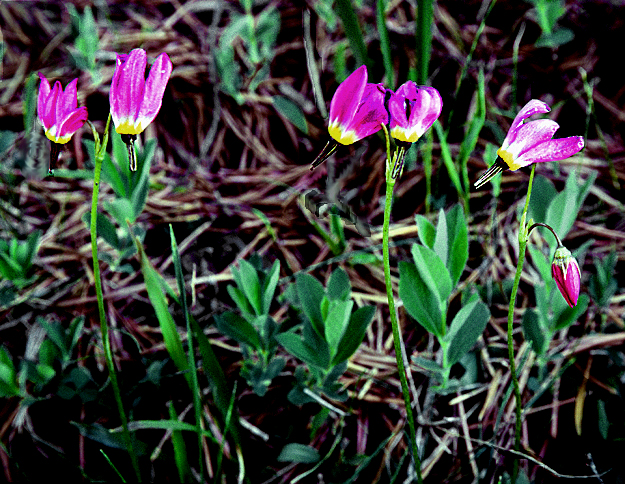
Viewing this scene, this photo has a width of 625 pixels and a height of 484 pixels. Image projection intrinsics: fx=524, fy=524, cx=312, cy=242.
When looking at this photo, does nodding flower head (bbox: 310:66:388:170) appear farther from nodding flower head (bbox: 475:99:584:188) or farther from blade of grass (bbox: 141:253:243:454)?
blade of grass (bbox: 141:253:243:454)

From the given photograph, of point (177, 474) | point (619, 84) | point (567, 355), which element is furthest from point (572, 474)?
point (619, 84)

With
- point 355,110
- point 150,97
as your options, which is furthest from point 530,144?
point 150,97

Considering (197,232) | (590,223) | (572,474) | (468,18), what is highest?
(468,18)

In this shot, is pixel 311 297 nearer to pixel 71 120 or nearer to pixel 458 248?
pixel 458 248

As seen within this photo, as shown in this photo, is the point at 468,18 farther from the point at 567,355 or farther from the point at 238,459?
the point at 238,459

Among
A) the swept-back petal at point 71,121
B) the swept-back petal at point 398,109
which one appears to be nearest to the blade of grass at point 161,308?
the swept-back petal at point 71,121

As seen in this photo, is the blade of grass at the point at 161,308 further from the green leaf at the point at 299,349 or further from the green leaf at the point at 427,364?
the green leaf at the point at 427,364

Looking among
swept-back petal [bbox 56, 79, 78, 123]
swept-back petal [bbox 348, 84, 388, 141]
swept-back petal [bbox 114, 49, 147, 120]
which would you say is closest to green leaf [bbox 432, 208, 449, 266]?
swept-back petal [bbox 348, 84, 388, 141]
